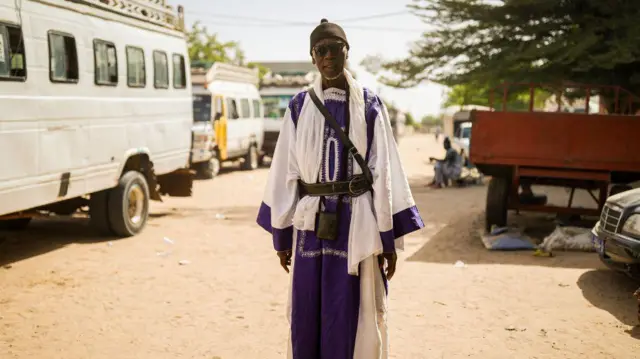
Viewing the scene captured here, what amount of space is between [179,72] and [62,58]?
3302 mm

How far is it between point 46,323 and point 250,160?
14.9 meters

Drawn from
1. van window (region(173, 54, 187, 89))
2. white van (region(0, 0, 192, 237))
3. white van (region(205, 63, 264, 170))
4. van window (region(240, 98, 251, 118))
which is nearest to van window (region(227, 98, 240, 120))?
white van (region(205, 63, 264, 170))

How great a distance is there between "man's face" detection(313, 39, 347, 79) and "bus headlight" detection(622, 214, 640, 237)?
3.97 m

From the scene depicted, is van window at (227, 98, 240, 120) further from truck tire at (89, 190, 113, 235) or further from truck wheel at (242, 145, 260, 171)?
truck tire at (89, 190, 113, 235)

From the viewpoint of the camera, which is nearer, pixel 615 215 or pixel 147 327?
pixel 147 327

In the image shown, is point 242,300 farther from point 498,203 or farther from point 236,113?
point 236,113

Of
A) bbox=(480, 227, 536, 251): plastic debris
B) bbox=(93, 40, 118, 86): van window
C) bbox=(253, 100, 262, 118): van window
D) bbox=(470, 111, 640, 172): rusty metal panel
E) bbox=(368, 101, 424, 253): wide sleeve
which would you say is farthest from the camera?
bbox=(253, 100, 262, 118): van window

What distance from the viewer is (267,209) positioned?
3.46 metres

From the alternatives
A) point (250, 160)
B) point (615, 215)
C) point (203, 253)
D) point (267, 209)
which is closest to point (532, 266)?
point (615, 215)

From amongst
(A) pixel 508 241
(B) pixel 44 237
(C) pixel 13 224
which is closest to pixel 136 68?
(B) pixel 44 237

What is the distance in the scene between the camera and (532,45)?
13.4m

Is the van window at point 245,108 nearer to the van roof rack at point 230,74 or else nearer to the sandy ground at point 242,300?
the van roof rack at point 230,74

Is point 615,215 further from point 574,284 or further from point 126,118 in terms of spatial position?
point 126,118

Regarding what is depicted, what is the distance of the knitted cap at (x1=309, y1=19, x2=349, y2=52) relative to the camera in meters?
3.20
